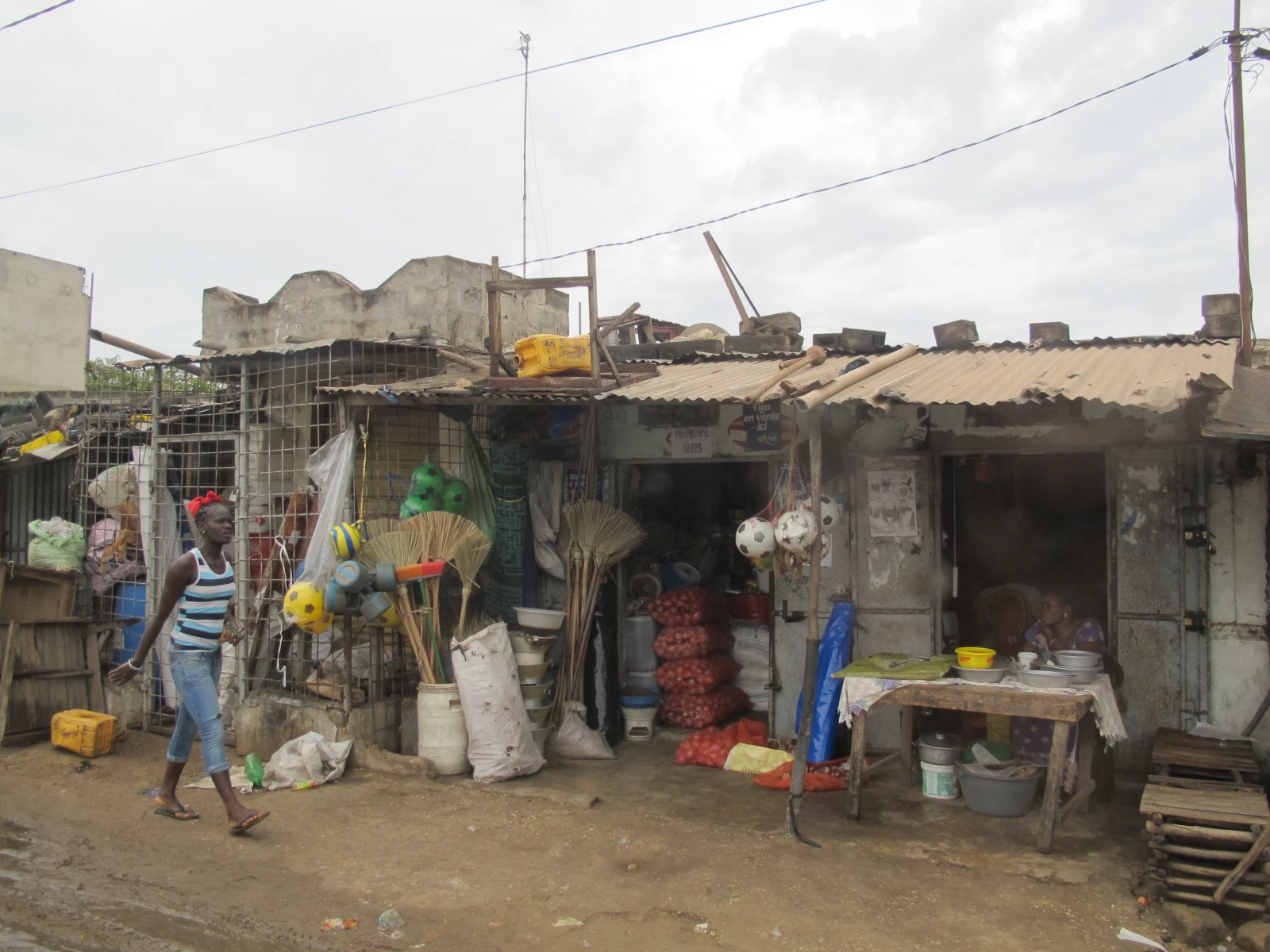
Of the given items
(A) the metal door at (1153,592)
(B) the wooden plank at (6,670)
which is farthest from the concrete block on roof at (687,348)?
(B) the wooden plank at (6,670)

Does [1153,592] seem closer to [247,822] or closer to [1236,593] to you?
[1236,593]

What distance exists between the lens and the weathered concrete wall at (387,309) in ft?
47.6

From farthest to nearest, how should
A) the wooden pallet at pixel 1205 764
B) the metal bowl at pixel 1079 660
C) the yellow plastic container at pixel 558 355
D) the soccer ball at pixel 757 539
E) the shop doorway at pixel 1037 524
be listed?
the shop doorway at pixel 1037 524 < the yellow plastic container at pixel 558 355 < the soccer ball at pixel 757 539 < the metal bowl at pixel 1079 660 < the wooden pallet at pixel 1205 764

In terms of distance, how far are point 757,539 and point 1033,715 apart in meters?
1.91

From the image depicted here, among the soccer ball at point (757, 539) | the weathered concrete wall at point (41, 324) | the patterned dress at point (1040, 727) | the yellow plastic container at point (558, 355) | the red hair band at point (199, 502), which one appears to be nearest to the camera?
the soccer ball at point (757, 539)

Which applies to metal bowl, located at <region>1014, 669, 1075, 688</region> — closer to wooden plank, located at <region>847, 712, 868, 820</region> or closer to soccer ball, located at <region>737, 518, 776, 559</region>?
wooden plank, located at <region>847, 712, 868, 820</region>

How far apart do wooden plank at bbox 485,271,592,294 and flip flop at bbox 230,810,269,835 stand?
376 centimetres

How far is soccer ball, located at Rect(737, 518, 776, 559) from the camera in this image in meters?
6.02

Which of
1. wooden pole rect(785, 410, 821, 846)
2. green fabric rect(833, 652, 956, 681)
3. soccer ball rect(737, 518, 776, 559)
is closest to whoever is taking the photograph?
wooden pole rect(785, 410, 821, 846)

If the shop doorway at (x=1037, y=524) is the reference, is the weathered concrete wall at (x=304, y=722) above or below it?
below

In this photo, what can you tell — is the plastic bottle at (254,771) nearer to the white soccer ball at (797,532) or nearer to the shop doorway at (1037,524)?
the white soccer ball at (797,532)

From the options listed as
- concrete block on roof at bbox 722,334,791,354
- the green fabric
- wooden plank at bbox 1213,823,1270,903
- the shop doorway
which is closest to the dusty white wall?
the green fabric

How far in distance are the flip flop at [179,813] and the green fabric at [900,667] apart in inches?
173

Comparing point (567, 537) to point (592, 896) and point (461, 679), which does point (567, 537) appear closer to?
point (461, 679)
